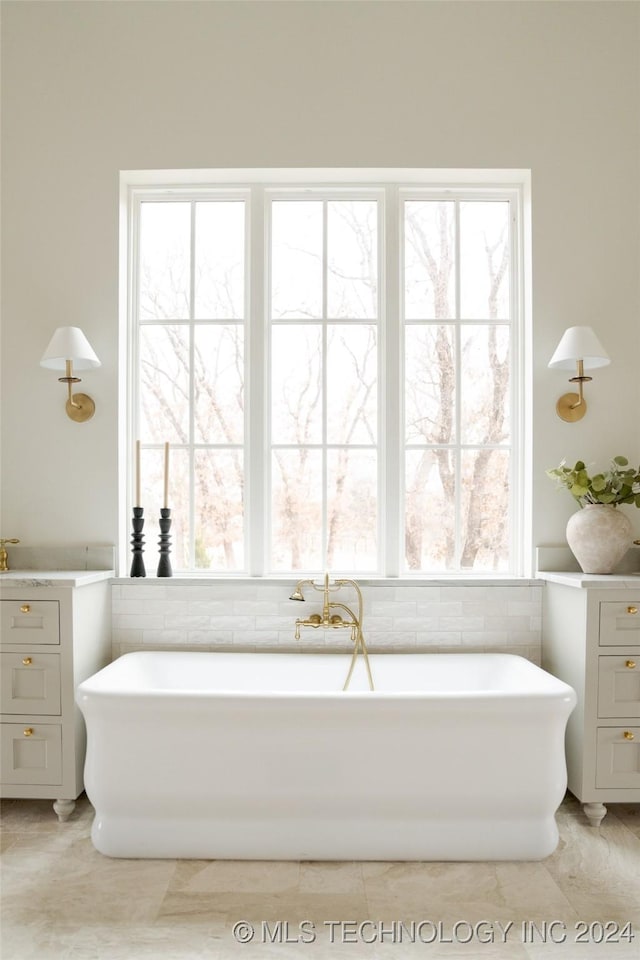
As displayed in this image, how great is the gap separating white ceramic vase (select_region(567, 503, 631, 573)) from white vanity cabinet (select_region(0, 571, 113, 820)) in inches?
80.4

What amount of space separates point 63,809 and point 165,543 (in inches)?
43.6

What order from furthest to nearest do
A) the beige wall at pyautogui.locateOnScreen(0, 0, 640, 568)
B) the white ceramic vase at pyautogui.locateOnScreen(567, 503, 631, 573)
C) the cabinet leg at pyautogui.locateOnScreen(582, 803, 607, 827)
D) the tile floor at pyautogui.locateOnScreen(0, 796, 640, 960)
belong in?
the beige wall at pyautogui.locateOnScreen(0, 0, 640, 568) → the white ceramic vase at pyautogui.locateOnScreen(567, 503, 631, 573) → the cabinet leg at pyautogui.locateOnScreen(582, 803, 607, 827) → the tile floor at pyautogui.locateOnScreen(0, 796, 640, 960)

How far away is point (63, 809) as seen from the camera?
7.78 ft

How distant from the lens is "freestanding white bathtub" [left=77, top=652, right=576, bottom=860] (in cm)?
203

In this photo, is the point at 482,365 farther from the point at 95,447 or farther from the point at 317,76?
the point at 95,447

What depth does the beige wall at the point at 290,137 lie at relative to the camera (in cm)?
279

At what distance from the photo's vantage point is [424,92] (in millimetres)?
2795

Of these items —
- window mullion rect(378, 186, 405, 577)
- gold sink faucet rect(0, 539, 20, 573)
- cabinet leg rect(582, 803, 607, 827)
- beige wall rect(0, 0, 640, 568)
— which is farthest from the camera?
window mullion rect(378, 186, 405, 577)

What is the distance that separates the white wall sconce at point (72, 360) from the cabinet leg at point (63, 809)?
157 cm

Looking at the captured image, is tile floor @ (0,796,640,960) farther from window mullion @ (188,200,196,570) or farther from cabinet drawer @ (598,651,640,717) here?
window mullion @ (188,200,196,570)

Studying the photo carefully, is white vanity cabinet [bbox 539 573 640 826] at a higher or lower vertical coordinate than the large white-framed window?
lower

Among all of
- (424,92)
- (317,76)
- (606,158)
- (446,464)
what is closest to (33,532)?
(446,464)

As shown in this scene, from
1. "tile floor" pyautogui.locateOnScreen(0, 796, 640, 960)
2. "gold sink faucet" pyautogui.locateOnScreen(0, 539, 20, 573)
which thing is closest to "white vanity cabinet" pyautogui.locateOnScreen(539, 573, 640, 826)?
"tile floor" pyautogui.locateOnScreen(0, 796, 640, 960)

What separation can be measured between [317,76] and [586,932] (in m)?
3.36
